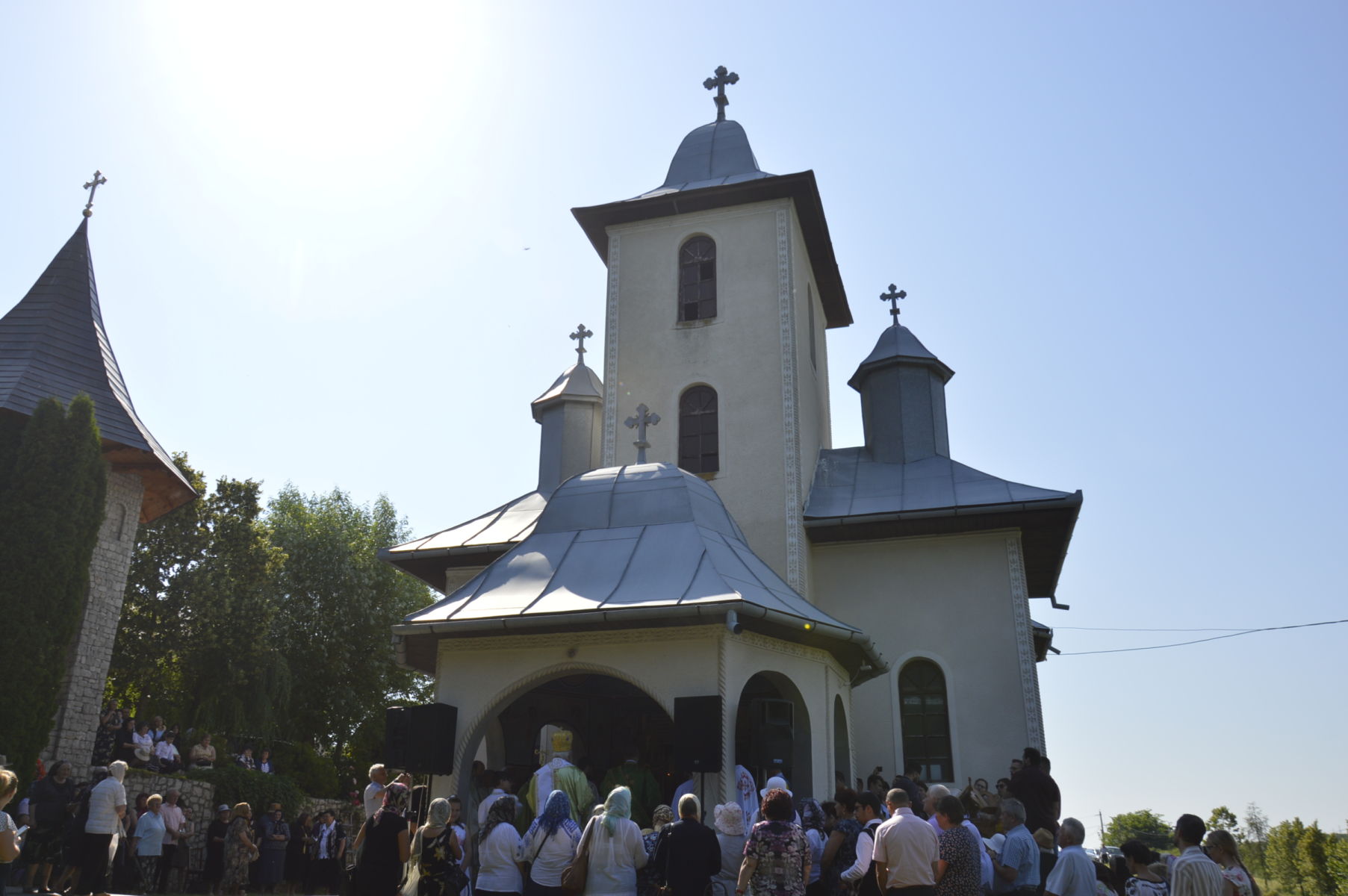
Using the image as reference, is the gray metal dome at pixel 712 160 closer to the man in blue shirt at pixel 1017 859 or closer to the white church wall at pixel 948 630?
the white church wall at pixel 948 630

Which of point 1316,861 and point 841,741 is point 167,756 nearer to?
point 841,741

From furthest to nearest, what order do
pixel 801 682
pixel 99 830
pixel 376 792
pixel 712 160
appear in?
pixel 712 160 → pixel 801 682 → pixel 99 830 → pixel 376 792

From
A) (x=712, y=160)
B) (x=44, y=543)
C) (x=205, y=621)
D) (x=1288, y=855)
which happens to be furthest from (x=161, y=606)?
(x=1288, y=855)

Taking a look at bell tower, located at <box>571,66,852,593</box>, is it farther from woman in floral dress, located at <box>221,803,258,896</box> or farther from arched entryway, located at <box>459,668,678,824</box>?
woman in floral dress, located at <box>221,803,258,896</box>

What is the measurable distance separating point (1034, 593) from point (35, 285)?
1999cm

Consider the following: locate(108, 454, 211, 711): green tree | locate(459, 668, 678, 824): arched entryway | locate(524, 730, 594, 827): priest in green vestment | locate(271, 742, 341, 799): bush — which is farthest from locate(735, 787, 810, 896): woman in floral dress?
locate(271, 742, 341, 799): bush

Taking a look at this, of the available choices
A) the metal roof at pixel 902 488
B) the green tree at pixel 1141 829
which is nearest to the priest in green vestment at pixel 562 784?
the metal roof at pixel 902 488

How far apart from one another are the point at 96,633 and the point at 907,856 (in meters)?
15.1

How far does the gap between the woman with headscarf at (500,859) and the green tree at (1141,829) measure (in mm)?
61418

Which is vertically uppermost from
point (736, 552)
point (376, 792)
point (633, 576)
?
point (736, 552)

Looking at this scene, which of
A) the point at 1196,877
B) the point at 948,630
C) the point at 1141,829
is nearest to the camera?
the point at 1196,877

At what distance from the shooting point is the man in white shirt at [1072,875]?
6.75 meters

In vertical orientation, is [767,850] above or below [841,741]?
below

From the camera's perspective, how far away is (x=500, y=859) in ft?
24.4
